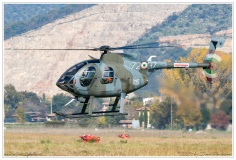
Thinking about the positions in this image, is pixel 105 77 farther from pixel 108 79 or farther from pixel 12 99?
pixel 12 99

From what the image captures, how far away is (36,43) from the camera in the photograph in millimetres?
195125

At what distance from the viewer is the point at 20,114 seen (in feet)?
255

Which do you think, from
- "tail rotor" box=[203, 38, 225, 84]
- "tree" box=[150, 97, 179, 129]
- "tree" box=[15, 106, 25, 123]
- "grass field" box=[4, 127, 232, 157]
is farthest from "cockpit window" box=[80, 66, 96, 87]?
"tree" box=[15, 106, 25, 123]

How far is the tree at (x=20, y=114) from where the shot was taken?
75.9 meters

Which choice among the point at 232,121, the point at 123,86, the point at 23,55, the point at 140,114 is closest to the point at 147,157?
the point at 123,86

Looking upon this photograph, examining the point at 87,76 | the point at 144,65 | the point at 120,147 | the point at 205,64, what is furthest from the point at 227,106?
the point at 87,76

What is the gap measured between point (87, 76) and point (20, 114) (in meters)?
41.4

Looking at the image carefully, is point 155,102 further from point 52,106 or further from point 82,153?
point 82,153

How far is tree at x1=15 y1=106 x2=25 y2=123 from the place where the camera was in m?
75.9

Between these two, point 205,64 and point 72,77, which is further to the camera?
point 205,64

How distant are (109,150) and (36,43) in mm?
156089

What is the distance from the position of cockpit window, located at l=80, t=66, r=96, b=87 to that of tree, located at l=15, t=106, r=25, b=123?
126 feet

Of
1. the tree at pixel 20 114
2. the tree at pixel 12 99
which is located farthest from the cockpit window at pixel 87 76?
the tree at pixel 12 99

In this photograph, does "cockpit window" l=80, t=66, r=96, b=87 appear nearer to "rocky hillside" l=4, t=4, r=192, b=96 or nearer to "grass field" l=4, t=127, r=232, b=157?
"grass field" l=4, t=127, r=232, b=157
